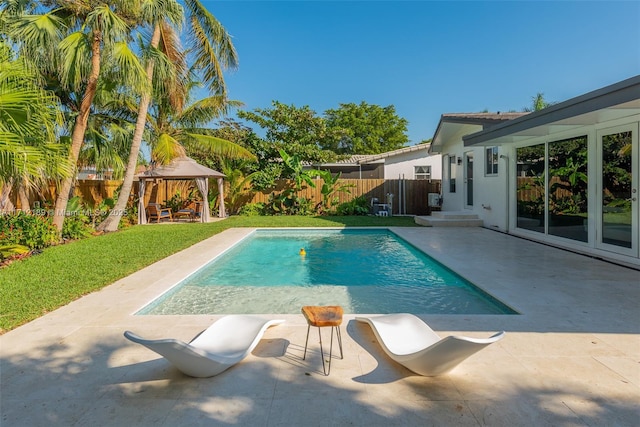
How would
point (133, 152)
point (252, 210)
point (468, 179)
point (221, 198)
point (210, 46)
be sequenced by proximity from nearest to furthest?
point (133, 152) < point (210, 46) < point (468, 179) < point (221, 198) < point (252, 210)

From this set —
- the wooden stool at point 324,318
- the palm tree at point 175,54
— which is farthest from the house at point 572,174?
the palm tree at point 175,54

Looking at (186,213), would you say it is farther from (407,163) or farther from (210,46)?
(407,163)

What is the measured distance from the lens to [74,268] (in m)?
6.68

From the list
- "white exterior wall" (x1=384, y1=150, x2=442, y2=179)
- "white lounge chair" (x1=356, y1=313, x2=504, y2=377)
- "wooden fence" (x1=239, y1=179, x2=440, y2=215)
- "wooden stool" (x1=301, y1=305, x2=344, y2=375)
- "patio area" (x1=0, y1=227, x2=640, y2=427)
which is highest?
"white exterior wall" (x1=384, y1=150, x2=442, y2=179)

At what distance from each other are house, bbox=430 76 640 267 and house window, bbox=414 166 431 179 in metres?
10.4

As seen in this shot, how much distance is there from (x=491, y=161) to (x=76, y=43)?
12566 millimetres

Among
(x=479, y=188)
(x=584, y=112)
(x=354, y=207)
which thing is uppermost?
(x=584, y=112)

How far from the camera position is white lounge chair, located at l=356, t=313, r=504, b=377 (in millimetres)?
2475

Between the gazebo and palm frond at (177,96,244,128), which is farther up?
palm frond at (177,96,244,128)

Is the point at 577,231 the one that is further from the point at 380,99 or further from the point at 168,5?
the point at 380,99

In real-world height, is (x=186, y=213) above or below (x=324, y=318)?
above

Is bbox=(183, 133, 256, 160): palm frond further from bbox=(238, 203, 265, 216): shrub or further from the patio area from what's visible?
the patio area

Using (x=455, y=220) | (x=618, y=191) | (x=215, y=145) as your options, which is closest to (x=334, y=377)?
(x=618, y=191)

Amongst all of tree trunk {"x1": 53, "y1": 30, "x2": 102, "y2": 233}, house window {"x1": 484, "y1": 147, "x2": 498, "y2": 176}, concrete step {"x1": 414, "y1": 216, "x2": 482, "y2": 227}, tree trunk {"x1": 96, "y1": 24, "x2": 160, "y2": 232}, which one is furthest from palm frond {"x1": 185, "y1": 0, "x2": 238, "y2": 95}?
house window {"x1": 484, "y1": 147, "x2": 498, "y2": 176}
